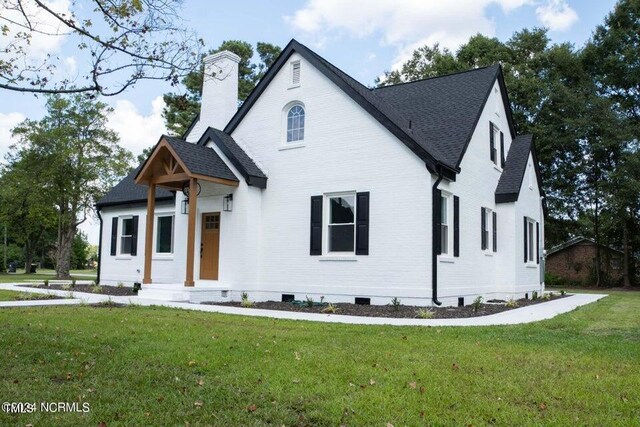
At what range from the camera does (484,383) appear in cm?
505

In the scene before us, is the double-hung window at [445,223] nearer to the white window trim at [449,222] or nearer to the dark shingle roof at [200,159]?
the white window trim at [449,222]

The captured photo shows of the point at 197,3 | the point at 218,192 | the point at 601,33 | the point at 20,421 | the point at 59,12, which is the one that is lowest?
the point at 20,421

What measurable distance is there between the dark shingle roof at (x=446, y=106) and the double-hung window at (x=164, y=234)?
8.84 m

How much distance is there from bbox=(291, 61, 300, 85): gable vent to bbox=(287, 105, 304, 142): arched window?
713 millimetres

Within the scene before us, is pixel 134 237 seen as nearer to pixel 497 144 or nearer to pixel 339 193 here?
pixel 339 193

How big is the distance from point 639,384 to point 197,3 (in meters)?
7.45

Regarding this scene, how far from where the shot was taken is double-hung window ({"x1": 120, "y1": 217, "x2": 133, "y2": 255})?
65.0ft

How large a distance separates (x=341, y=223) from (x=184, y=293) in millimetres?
4486

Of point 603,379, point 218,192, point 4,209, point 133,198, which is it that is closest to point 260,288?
point 218,192

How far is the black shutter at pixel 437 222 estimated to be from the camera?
40.4 ft

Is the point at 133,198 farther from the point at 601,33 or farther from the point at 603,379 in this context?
the point at 601,33

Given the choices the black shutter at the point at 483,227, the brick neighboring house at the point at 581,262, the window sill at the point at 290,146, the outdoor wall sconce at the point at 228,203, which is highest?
the window sill at the point at 290,146

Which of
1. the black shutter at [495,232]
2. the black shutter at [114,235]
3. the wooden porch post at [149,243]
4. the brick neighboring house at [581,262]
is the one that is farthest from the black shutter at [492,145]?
the brick neighboring house at [581,262]

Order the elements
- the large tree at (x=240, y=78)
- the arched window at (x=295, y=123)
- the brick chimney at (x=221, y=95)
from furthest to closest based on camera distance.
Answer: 1. the large tree at (x=240, y=78)
2. the brick chimney at (x=221, y=95)
3. the arched window at (x=295, y=123)
